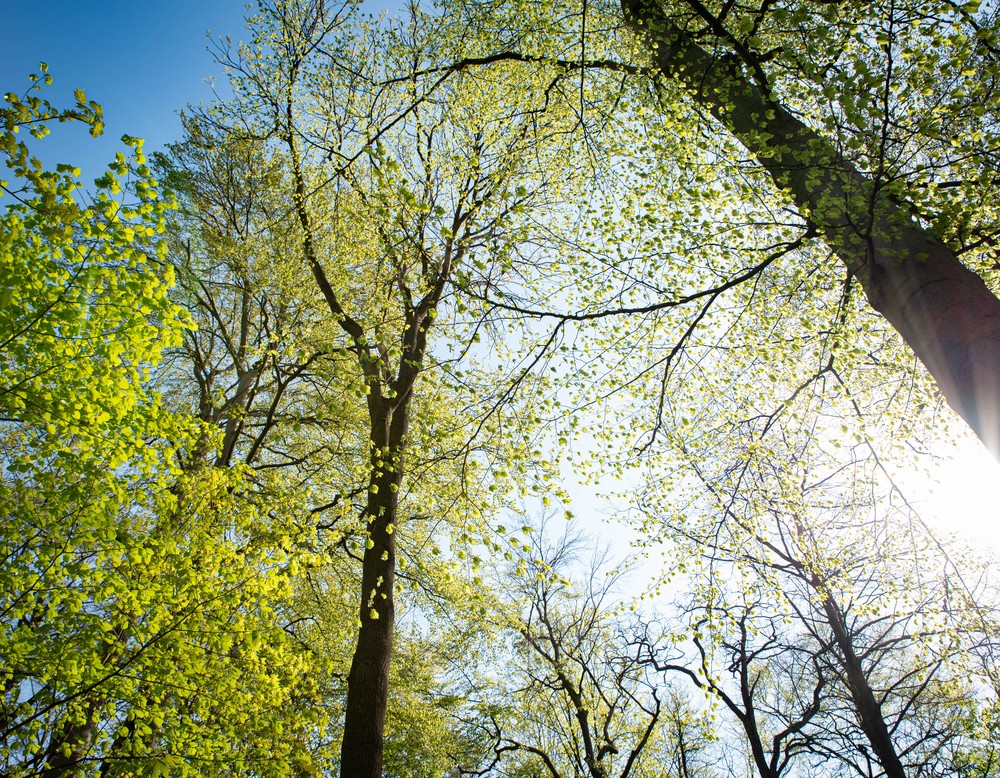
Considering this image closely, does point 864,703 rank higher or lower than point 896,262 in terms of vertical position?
lower

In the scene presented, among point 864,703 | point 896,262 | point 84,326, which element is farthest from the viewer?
point 864,703

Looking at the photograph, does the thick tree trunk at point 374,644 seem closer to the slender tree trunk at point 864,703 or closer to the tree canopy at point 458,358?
the tree canopy at point 458,358

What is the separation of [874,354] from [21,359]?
9.41 metres

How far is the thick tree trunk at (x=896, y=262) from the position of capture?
2.68 m

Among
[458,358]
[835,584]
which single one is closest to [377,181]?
[458,358]

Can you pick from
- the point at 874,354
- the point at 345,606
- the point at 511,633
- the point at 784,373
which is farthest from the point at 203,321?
the point at 874,354

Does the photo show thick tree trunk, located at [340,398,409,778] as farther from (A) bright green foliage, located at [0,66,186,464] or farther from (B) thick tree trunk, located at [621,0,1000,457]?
(B) thick tree trunk, located at [621,0,1000,457]

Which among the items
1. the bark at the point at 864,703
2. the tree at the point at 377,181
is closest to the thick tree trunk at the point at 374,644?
the tree at the point at 377,181

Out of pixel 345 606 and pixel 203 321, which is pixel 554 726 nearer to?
pixel 345 606

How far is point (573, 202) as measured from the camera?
985 cm

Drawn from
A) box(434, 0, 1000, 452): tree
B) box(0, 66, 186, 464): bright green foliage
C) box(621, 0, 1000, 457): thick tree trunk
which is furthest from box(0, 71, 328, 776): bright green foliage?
box(621, 0, 1000, 457): thick tree trunk

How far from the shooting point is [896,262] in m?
3.30

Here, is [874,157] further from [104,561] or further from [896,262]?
[104,561]

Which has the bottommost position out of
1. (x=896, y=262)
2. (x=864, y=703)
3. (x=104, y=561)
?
(x=864, y=703)
